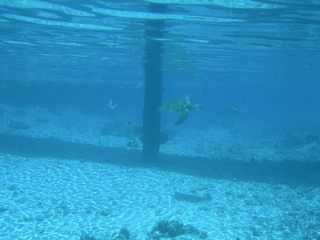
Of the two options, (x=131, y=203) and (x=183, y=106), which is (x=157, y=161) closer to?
(x=131, y=203)

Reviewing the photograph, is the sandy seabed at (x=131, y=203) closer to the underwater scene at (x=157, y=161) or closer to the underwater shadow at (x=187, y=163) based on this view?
the underwater scene at (x=157, y=161)

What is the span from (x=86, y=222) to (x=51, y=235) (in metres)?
1.29

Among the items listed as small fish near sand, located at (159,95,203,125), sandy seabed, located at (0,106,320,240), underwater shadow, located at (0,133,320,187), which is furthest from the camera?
underwater shadow, located at (0,133,320,187)

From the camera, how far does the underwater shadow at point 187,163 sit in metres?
14.8

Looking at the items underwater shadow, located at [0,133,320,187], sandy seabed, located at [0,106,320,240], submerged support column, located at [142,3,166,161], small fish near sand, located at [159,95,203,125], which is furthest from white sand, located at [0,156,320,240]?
small fish near sand, located at [159,95,203,125]

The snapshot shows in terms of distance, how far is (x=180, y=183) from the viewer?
13703mm

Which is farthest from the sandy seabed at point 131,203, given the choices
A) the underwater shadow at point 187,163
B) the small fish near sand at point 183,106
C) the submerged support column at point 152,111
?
the small fish near sand at point 183,106

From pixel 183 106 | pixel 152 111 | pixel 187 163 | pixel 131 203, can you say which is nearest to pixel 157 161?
pixel 187 163

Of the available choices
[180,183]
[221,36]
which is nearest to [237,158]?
[180,183]

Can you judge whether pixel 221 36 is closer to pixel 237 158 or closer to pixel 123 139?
pixel 237 158

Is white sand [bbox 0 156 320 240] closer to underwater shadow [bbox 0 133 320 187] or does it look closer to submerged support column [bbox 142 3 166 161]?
underwater shadow [bbox 0 133 320 187]

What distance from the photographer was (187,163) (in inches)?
670

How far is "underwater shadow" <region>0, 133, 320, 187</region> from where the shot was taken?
48.4ft

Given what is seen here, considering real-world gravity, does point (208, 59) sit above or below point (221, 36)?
below
